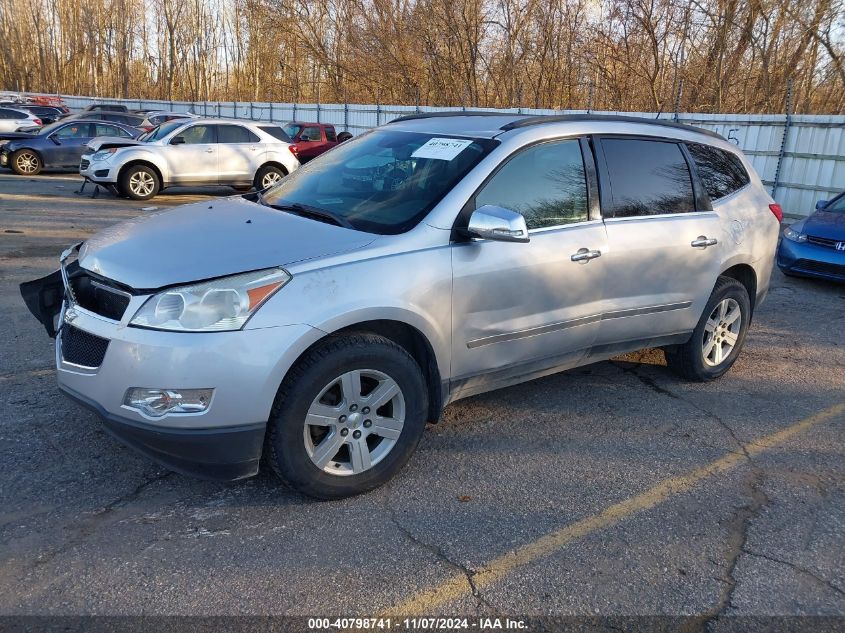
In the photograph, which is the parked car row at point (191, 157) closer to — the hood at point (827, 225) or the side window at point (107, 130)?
the side window at point (107, 130)

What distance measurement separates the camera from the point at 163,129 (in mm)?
14922

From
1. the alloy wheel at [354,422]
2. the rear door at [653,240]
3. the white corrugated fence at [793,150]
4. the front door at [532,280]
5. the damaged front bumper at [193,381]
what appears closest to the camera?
the damaged front bumper at [193,381]

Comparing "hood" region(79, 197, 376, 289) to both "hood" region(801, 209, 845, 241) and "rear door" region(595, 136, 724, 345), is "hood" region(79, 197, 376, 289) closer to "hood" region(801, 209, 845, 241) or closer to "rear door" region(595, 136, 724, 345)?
"rear door" region(595, 136, 724, 345)

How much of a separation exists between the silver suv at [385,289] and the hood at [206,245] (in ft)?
0.05

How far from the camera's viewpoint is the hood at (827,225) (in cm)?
854

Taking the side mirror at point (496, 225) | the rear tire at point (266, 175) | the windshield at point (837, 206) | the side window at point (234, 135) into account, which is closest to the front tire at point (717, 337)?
the side mirror at point (496, 225)

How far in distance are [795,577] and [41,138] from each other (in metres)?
19.8

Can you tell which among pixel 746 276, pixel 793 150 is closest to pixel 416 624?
pixel 746 276

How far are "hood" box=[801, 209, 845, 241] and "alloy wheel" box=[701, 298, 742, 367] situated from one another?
4.23 m

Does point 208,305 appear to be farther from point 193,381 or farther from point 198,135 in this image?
point 198,135

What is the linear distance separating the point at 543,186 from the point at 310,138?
16.0 m

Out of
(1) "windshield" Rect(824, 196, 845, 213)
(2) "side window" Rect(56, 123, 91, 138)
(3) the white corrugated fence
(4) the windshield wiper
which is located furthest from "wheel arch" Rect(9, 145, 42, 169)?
(1) "windshield" Rect(824, 196, 845, 213)

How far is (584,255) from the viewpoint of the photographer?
13.5ft

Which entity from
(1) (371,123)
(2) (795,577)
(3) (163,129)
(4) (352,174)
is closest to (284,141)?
(3) (163,129)
